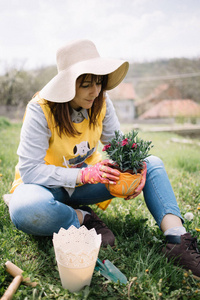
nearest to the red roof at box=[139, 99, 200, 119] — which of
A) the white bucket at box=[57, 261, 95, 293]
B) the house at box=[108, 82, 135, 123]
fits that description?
the house at box=[108, 82, 135, 123]

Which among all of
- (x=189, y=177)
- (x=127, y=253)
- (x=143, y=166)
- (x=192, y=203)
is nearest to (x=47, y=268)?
(x=127, y=253)

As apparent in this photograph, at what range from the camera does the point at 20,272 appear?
50.3 inches

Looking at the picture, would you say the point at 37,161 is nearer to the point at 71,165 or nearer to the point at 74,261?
the point at 71,165

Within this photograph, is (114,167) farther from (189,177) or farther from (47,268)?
(189,177)

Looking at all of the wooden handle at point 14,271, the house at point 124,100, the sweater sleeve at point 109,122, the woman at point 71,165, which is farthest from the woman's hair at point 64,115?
the house at point 124,100

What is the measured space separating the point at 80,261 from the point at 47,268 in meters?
0.32

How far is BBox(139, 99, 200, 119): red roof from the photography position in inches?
284

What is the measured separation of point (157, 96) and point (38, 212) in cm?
723

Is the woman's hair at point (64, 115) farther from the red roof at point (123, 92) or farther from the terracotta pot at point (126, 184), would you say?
the red roof at point (123, 92)

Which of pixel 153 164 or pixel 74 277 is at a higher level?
pixel 153 164

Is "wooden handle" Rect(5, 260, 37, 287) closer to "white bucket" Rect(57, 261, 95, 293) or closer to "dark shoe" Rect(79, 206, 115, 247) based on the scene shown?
"white bucket" Rect(57, 261, 95, 293)

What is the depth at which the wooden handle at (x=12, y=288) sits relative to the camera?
1.14 m

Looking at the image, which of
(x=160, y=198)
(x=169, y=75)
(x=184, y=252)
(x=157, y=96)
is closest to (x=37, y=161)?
(x=160, y=198)

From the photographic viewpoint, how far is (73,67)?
1.51 m
